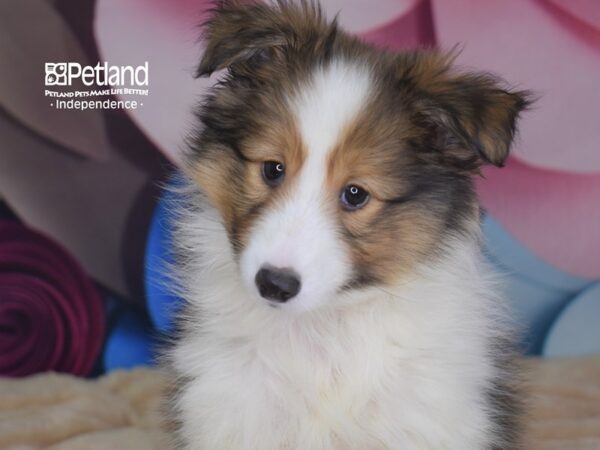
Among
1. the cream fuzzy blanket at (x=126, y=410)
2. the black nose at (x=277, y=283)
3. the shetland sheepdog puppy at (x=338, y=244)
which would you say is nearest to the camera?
the black nose at (x=277, y=283)

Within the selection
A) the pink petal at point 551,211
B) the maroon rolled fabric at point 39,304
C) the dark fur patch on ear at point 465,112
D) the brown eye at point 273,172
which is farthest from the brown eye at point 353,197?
the maroon rolled fabric at point 39,304

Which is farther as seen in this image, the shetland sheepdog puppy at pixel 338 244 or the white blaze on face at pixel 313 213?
the shetland sheepdog puppy at pixel 338 244

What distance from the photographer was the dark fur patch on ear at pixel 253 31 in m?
2.81

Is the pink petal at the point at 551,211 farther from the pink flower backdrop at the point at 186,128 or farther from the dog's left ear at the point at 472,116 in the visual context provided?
the dog's left ear at the point at 472,116

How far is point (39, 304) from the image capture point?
4734mm

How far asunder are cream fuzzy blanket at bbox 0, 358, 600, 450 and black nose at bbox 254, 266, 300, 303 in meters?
1.25

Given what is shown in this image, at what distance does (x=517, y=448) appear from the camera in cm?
329

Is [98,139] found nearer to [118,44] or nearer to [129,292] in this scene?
[118,44]

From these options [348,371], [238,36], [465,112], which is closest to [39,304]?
[348,371]

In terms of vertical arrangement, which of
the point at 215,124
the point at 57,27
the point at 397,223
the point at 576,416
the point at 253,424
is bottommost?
the point at 576,416

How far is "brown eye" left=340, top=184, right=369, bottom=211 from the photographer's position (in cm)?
279

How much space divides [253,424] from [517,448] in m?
0.94

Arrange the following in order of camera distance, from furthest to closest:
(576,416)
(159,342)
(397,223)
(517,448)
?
(576,416), (159,342), (517,448), (397,223)

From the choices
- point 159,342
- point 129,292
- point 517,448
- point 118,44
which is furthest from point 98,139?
point 517,448
